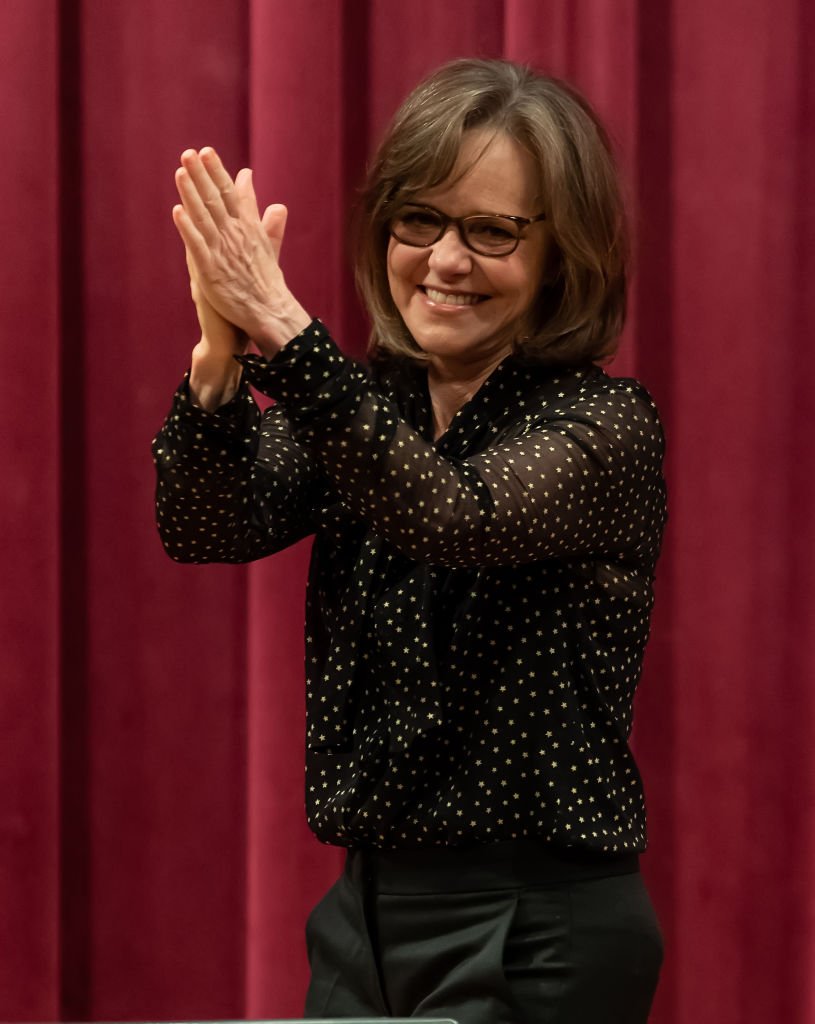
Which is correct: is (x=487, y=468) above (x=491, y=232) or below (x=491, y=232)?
below

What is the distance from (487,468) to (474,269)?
0.64ft

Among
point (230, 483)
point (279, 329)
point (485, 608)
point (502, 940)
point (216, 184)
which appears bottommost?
point (502, 940)

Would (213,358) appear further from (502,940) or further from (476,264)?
(502,940)

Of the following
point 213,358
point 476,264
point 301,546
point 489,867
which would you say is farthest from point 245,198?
point 301,546

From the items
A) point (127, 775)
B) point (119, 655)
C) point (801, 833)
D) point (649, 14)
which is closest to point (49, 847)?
point (127, 775)

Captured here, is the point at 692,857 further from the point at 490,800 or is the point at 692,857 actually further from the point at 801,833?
the point at 490,800

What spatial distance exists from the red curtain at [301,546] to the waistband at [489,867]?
23.2 inches

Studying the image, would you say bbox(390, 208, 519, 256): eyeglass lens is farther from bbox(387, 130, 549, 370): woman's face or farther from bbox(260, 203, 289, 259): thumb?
bbox(260, 203, 289, 259): thumb

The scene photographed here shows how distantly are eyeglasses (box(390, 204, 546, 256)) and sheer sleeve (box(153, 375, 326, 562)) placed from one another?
21 cm

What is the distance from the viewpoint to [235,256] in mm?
1032

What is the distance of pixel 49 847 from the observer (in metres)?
1.76

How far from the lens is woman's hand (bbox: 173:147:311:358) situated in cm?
102

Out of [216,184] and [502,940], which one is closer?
[216,184]

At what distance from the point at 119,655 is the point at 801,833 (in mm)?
863
